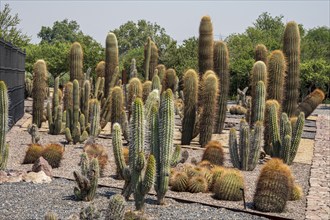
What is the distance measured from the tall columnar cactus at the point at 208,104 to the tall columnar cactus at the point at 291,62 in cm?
391

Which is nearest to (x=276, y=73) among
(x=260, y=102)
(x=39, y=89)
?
(x=260, y=102)

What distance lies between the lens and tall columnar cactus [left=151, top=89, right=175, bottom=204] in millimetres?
8461

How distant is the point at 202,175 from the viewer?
10.1m

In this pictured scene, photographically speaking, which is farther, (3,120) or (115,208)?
(3,120)

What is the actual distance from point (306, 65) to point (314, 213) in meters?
32.0

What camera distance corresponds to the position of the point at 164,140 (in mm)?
8484

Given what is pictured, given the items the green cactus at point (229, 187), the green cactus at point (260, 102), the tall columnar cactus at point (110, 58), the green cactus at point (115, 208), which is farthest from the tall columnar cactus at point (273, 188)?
the tall columnar cactus at point (110, 58)

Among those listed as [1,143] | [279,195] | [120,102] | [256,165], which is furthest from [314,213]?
[120,102]

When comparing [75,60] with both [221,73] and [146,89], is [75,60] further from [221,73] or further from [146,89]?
[221,73]

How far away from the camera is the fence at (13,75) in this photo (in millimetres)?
16984

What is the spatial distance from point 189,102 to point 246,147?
144 inches

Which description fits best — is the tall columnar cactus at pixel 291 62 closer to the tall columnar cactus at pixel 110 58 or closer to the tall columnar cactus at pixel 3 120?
the tall columnar cactus at pixel 110 58

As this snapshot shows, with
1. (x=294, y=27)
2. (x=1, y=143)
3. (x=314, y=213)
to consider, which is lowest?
(x=314, y=213)

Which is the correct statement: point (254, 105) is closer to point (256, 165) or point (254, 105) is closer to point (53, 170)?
point (256, 165)
